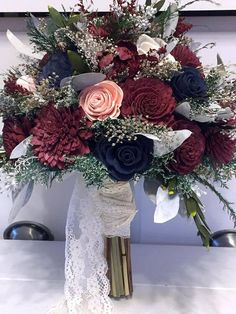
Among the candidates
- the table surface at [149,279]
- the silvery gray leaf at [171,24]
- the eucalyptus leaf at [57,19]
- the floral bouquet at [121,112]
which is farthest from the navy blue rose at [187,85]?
the table surface at [149,279]

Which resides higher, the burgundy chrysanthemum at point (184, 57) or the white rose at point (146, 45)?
the white rose at point (146, 45)

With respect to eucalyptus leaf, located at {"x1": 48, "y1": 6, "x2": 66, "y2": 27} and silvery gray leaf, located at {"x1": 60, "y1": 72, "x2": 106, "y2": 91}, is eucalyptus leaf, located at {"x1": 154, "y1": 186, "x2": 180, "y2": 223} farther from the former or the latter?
eucalyptus leaf, located at {"x1": 48, "y1": 6, "x2": 66, "y2": 27}

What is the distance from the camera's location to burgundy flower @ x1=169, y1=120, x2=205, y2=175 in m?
0.67

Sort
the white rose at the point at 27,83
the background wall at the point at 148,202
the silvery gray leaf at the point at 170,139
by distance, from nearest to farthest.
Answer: the silvery gray leaf at the point at 170,139 → the white rose at the point at 27,83 → the background wall at the point at 148,202

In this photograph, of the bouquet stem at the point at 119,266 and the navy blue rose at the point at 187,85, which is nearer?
the navy blue rose at the point at 187,85

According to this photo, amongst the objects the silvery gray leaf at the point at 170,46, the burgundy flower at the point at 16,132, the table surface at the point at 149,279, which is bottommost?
the table surface at the point at 149,279

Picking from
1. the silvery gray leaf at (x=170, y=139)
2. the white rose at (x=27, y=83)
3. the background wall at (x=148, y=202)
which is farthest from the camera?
the background wall at (x=148, y=202)

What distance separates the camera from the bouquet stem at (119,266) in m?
0.84

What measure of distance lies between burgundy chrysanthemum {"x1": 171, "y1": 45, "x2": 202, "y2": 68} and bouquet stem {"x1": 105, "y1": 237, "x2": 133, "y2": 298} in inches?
13.5

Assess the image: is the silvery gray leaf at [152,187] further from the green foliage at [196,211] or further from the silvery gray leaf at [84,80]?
the silvery gray leaf at [84,80]

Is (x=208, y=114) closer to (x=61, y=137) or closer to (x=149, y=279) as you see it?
(x=61, y=137)

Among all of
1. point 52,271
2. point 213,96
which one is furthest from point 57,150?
point 52,271

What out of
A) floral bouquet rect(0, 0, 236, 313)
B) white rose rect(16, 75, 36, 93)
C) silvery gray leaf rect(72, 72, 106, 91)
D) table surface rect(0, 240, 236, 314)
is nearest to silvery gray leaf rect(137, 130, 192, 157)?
floral bouquet rect(0, 0, 236, 313)

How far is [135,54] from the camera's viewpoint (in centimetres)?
70
